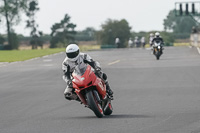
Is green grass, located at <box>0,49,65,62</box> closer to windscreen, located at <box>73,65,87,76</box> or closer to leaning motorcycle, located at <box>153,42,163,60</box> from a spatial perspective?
leaning motorcycle, located at <box>153,42,163,60</box>

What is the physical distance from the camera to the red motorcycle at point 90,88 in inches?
439

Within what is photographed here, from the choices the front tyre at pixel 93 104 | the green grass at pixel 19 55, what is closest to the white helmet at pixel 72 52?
the front tyre at pixel 93 104

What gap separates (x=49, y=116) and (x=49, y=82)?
995 cm

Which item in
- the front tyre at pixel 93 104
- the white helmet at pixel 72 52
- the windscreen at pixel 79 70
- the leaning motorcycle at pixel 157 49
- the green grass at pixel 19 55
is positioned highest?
the white helmet at pixel 72 52

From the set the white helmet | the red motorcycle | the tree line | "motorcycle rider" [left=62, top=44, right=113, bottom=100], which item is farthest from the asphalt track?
the tree line

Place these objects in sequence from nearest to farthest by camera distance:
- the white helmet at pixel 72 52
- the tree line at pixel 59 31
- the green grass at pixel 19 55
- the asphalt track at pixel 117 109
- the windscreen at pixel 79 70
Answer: the asphalt track at pixel 117 109, the windscreen at pixel 79 70, the white helmet at pixel 72 52, the green grass at pixel 19 55, the tree line at pixel 59 31

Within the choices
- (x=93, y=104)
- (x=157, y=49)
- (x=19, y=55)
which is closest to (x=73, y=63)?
(x=93, y=104)

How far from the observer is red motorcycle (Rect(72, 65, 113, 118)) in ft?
36.6

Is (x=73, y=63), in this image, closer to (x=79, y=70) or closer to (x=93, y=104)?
(x=79, y=70)

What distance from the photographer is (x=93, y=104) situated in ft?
36.5

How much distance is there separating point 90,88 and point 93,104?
0.30 metres

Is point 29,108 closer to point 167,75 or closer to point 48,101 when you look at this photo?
point 48,101

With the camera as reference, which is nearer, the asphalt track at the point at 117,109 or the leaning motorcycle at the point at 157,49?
the asphalt track at the point at 117,109

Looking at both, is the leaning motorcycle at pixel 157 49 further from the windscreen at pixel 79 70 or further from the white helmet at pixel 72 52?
the windscreen at pixel 79 70
